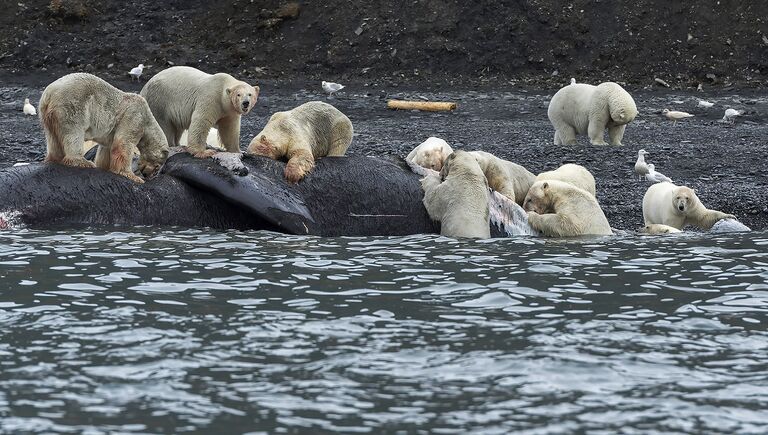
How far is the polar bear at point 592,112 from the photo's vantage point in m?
19.1

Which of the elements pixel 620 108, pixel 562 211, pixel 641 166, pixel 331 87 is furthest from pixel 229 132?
pixel 331 87

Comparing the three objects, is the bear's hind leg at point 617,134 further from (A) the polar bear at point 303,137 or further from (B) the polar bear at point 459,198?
(A) the polar bear at point 303,137

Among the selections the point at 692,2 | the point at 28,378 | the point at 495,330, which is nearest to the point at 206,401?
the point at 28,378

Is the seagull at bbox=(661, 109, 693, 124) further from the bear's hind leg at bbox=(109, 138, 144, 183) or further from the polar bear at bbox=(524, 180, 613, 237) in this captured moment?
the bear's hind leg at bbox=(109, 138, 144, 183)

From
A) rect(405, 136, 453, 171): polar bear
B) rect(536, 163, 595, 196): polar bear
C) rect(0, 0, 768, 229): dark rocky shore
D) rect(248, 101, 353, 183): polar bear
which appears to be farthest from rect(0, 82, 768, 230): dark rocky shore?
rect(248, 101, 353, 183): polar bear

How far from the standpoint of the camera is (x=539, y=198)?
41.1ft

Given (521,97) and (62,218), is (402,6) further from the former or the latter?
(62,218)

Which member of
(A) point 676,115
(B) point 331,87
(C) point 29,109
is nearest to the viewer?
(A) point 676,115

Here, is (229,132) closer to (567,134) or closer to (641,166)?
(641,166)

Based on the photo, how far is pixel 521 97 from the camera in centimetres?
2444

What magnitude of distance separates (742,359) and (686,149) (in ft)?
36.8

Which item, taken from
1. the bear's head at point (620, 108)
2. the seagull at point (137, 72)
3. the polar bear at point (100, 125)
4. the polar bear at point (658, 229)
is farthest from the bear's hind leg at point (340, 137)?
the seagull at point (137, 72)

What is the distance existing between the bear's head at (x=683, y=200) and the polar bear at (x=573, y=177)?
3.01 feet

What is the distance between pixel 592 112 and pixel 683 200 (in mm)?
6089
